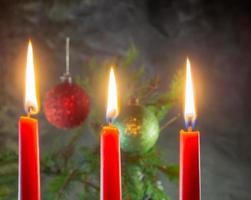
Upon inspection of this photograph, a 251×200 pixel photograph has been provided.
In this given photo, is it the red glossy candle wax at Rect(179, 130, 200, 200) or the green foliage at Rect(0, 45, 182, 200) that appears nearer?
the red glossy candle wax at Rect(179, 130, 200, 200)

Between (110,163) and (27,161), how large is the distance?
0.08 meters

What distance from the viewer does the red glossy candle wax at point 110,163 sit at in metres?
0.44

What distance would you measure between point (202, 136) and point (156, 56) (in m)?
0.21

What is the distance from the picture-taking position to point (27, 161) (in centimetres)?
45

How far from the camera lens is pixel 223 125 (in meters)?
1.04

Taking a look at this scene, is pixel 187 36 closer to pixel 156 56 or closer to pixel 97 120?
pixel 156 56

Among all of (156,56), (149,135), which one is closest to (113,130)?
(149,135)

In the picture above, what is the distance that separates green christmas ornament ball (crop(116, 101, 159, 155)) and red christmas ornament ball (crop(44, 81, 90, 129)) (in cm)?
9

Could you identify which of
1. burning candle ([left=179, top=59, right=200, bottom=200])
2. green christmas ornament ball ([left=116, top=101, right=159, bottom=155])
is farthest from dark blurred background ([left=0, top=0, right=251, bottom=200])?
burning candle ([left=179, top=59, right=200, bottom=200])

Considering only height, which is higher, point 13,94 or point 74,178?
point 13,94

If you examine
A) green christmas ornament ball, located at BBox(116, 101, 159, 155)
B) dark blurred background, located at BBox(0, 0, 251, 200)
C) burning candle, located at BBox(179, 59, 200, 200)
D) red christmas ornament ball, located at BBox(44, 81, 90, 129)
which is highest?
dark blurred background, located at BBox(0, 0, 251, 200)

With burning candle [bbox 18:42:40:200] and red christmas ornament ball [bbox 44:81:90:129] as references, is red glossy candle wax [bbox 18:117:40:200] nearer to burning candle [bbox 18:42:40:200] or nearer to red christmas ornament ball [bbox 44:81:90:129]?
burning candle [bbox 18:42:40:200]

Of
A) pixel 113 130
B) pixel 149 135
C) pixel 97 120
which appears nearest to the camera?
pixel 113 130

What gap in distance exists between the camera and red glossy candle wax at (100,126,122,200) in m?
0.44
